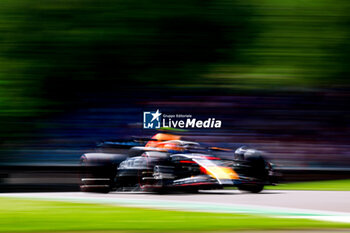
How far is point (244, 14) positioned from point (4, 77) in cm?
469

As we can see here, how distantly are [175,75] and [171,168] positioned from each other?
3.11 meters

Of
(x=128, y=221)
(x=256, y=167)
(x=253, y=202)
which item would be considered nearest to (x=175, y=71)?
(x=256, y=167)

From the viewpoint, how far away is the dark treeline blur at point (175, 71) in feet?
34.1

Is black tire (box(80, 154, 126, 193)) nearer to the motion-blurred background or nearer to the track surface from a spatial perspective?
the track surface

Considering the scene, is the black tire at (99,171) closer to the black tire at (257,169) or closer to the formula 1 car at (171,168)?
the formula 1 car at (171,168)

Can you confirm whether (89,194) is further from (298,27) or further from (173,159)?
(298,27)

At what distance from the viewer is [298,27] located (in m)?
10.4

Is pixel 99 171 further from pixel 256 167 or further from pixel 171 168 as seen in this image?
pixel 256 167

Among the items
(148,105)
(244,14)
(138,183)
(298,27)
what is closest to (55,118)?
(148,105)

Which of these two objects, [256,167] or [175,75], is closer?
[256,167]

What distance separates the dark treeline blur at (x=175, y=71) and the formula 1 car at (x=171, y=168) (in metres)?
2.14

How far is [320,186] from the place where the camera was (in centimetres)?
1022

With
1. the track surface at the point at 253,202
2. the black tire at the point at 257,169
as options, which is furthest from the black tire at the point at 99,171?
the black tire at the point at 257,169

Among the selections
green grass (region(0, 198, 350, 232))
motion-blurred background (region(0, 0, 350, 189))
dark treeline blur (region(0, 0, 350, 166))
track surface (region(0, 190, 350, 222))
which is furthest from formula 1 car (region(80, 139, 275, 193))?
dark treeline blur (region(0, 0, 350, 166))
